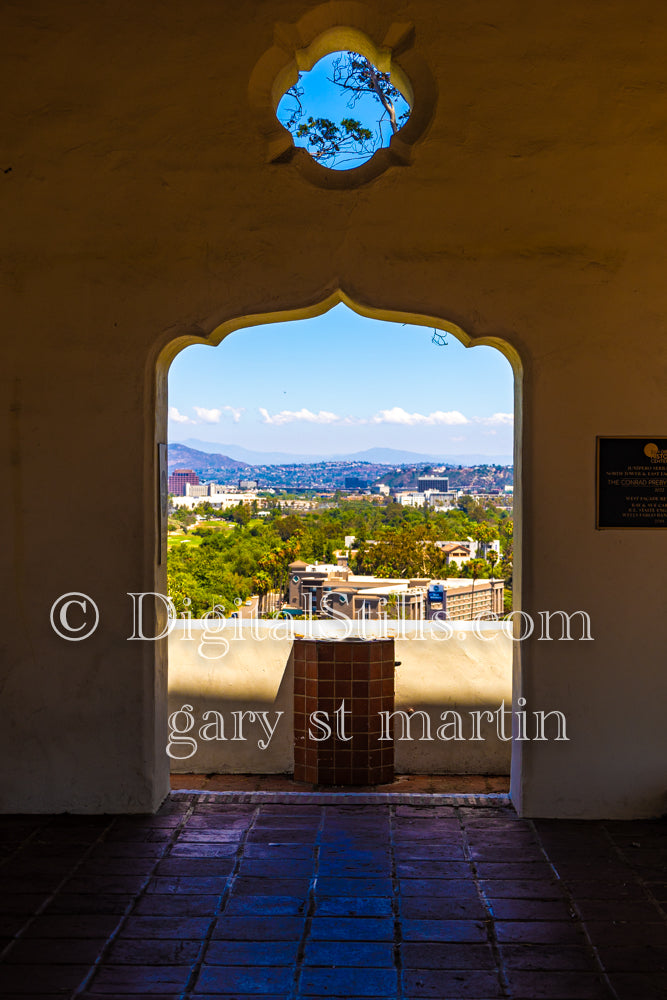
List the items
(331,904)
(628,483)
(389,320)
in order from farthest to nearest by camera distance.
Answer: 1. (389,320)
2. (628,483)
3. (331,904)

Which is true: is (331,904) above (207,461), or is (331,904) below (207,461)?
below

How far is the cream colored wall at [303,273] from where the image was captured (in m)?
4.26

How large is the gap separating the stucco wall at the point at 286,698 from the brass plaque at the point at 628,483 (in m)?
1.76

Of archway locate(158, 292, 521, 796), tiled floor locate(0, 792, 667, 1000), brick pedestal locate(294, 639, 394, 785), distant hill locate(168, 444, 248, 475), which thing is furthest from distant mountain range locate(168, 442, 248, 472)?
tiled floor locate(0, 792, 667, 1000)

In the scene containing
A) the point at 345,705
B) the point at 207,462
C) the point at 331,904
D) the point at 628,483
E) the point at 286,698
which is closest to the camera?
the point at 331,904

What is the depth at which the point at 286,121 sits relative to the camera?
507cm

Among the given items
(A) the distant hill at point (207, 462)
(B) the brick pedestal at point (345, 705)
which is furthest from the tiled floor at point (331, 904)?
(A) the distant hill at point (207, 462)

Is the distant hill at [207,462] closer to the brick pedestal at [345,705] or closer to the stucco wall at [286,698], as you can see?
the stucco wall at [286,698]

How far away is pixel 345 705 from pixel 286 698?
0.46 meters

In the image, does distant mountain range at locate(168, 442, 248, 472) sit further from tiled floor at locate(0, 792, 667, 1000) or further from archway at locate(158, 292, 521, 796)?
tiled floor at locate(0, 792, 667, 1000)

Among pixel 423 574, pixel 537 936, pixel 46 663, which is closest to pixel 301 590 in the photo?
pixel 423 574

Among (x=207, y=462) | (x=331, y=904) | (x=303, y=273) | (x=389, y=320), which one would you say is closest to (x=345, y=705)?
(x=331, y=904)

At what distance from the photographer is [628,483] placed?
4266 millimetres

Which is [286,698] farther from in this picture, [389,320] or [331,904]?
[389,320]
